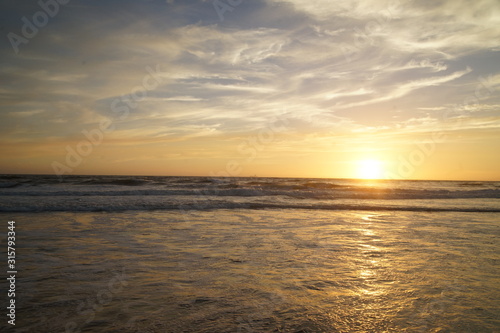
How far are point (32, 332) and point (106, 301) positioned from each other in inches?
37.1

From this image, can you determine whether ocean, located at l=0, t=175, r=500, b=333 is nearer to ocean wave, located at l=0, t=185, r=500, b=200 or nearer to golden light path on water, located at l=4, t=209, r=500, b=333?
golden light path on water, located at l=4, t=209, r=500, b=333

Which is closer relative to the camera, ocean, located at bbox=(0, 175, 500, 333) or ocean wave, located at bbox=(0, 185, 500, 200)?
ocean, located at bbox=(0, 175, 500, 333)

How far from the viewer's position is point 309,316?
3658mm

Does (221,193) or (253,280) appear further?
(221,193)

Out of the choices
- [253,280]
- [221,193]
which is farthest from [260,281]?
[221,193]

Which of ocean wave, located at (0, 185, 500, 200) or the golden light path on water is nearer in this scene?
the golden light path on water

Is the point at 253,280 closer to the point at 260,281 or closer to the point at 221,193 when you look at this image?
the point at 260,281

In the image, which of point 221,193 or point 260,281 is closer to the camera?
point 260,281

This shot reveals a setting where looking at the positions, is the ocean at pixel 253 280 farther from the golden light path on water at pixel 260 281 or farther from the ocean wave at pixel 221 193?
the ocean wave at pixel 221 193

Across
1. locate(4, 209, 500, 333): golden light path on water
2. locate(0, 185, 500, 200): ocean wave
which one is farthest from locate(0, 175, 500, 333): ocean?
locate(0, 185, 500, 200): ocean wave

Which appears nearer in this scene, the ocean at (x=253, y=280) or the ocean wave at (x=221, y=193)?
the ocean at (x=253, y=280)

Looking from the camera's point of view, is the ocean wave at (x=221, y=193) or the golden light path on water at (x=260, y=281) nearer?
the golden light path on water at (x=260, y=281)

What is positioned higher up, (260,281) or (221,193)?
(260,281)

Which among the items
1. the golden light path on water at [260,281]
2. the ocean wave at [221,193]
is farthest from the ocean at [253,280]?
the ocean wave at [221,193]
